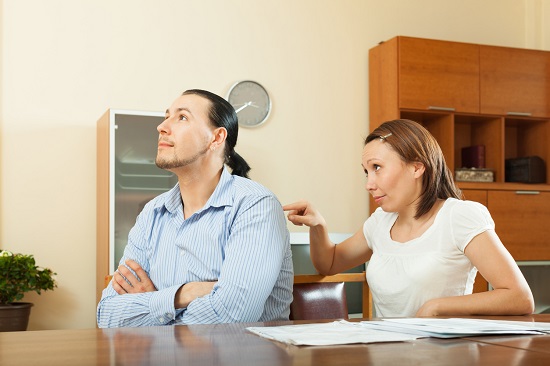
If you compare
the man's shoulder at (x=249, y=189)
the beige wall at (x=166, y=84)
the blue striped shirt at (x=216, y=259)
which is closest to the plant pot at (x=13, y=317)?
the beige wall at (x=166, y=84)

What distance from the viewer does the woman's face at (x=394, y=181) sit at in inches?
81.2

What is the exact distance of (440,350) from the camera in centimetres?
102

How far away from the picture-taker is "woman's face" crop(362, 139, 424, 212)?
2.06 meters

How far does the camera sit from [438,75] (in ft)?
15.3

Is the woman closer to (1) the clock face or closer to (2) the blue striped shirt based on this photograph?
(2) the blue striped shirt

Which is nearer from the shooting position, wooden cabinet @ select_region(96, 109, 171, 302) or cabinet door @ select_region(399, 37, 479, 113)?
wooden cabinet @ select_region(96, 109, 171, 302)

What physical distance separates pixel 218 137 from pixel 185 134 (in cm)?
12

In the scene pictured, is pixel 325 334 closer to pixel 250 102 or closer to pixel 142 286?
pixel 142 286

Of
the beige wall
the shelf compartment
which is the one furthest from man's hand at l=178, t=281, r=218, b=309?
the shelf compartment

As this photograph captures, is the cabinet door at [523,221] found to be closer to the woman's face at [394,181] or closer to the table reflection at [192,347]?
the woman's face at [394,181]

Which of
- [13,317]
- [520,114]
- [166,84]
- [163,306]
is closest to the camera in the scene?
[163,306]

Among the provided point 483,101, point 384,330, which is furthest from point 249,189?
point 483,101

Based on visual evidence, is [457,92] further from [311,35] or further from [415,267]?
[415,267]

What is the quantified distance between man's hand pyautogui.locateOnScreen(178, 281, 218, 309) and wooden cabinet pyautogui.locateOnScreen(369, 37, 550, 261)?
2.88 metres
